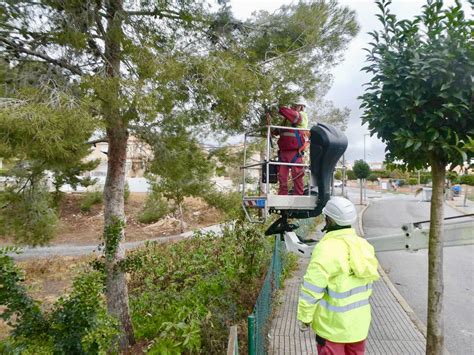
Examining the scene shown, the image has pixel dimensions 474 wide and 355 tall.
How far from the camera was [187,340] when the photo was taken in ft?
13.4

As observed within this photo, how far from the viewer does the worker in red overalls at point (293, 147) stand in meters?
5.07

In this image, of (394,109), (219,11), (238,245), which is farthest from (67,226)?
(394,109)

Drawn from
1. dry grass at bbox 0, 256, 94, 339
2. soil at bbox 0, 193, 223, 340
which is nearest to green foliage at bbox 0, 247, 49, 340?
dry grass at bbox 0, 256, 94, 339

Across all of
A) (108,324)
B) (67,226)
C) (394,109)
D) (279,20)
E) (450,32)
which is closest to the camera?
(450,32)

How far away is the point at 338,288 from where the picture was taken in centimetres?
301

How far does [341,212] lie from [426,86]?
4.34 ft

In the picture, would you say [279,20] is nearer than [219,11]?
No

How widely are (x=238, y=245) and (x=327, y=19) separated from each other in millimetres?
4821

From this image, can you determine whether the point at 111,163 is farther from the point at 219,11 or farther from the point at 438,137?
A: the point at 438,137

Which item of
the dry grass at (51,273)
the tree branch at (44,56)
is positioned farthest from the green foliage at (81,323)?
the dry grass at (51,273)

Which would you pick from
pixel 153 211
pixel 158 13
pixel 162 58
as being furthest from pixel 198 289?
pixel 153 211

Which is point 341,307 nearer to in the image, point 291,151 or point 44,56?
point 291,151

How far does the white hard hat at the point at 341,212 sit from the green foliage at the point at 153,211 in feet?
65.4

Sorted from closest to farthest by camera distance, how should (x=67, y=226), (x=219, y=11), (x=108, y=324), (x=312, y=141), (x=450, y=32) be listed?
(x=450, y=32) < (x=108, y=324) < (x=312, y=141) < (x=219, y=11) < (x=67, y=226)
